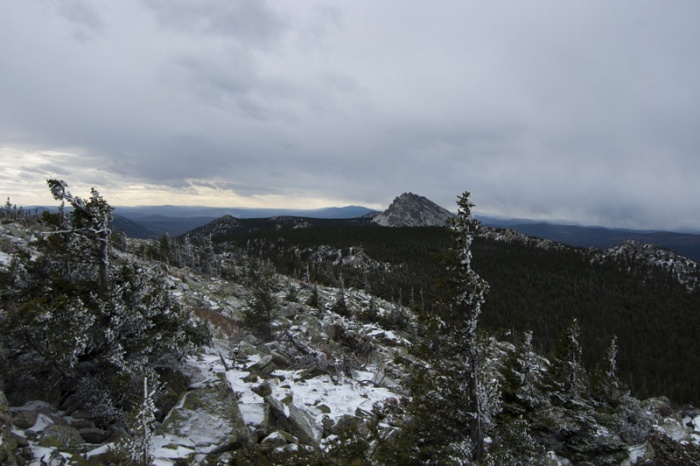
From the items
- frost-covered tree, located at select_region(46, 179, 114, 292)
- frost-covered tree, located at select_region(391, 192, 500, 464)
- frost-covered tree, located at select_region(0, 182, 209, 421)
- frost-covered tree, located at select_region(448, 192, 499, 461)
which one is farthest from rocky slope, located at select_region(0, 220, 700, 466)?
frost-covered tree, located at select_region(46, 179, 114, 292)

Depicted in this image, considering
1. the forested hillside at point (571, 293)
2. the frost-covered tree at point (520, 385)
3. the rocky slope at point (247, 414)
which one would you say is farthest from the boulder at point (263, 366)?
the forested hillside at point (571, 293)

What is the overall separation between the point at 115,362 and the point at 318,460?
676 centimetres

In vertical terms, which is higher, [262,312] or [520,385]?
[520,385]

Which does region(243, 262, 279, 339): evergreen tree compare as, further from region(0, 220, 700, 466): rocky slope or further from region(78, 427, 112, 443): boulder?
region(78, 427, 112, 443): boulder

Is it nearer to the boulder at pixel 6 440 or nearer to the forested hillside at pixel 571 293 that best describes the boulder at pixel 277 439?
the boulder at pixel 6 440

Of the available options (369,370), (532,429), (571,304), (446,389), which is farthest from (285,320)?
(571,304)

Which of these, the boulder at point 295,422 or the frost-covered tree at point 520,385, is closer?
the boulder at point 295,422

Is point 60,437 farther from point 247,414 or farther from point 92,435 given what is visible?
point 247,414

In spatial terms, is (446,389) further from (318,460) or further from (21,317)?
(21,317)

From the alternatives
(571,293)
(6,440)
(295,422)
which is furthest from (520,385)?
(571,293)

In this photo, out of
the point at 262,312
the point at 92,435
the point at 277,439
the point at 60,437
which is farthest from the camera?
the point at 262,312

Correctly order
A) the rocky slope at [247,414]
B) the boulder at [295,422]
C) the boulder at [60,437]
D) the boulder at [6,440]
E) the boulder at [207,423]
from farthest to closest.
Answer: the boulder at [295,422], the boulder at [207,423], the rocky slope at [247,414], the boulder at [60,437], the boulder at [6,440]

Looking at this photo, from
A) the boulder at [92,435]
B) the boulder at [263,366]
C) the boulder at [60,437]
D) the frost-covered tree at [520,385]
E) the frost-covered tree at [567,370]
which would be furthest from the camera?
the frost-covered tree at [567,370]

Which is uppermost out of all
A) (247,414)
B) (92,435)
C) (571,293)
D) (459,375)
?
(459,375)
